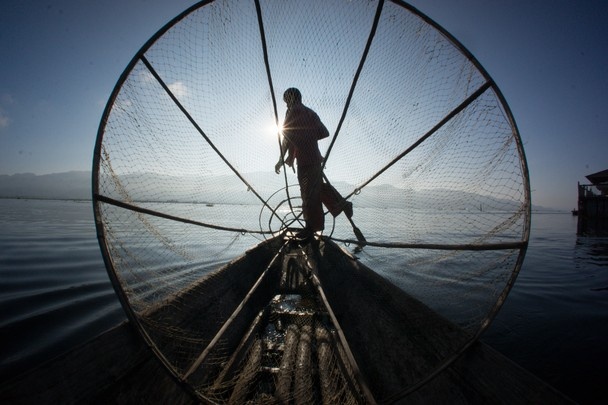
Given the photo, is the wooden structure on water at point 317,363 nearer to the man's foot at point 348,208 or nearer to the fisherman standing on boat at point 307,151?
the fisherman standing on boat at point 307,151

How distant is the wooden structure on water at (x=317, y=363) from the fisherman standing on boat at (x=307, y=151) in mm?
1951

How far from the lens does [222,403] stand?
5.79ft

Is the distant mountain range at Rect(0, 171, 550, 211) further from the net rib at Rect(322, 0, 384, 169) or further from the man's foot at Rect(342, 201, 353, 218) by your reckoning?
the net rib at Rect(322, 0, 384, 169)

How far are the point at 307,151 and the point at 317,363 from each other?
3829 mm

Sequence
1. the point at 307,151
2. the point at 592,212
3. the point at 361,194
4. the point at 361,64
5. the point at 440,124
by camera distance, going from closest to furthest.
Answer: the point at 440,124, the point at 361,64, the point at 307,151, the point at 361,194, the point at 592,212

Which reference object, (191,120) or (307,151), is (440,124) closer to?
(307,151)

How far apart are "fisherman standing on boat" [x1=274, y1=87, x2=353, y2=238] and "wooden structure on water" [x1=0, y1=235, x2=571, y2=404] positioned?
6.40ft

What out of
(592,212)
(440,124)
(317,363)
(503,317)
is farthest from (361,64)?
(592,212)

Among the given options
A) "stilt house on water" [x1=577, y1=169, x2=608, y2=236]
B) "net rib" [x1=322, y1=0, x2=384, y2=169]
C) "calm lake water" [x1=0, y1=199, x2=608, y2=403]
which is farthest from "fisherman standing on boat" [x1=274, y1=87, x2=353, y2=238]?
"stilt house on water" [x1=577, y1=169, x2=608, y2=236]

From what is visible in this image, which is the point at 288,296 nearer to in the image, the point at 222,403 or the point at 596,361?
the point at 222,403

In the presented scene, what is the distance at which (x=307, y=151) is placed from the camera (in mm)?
5184

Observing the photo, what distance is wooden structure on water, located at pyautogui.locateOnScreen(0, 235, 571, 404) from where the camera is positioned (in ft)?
4.80

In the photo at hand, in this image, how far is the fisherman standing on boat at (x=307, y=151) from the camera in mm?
4961

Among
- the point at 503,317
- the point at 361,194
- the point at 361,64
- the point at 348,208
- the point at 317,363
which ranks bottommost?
the point at 503,317
